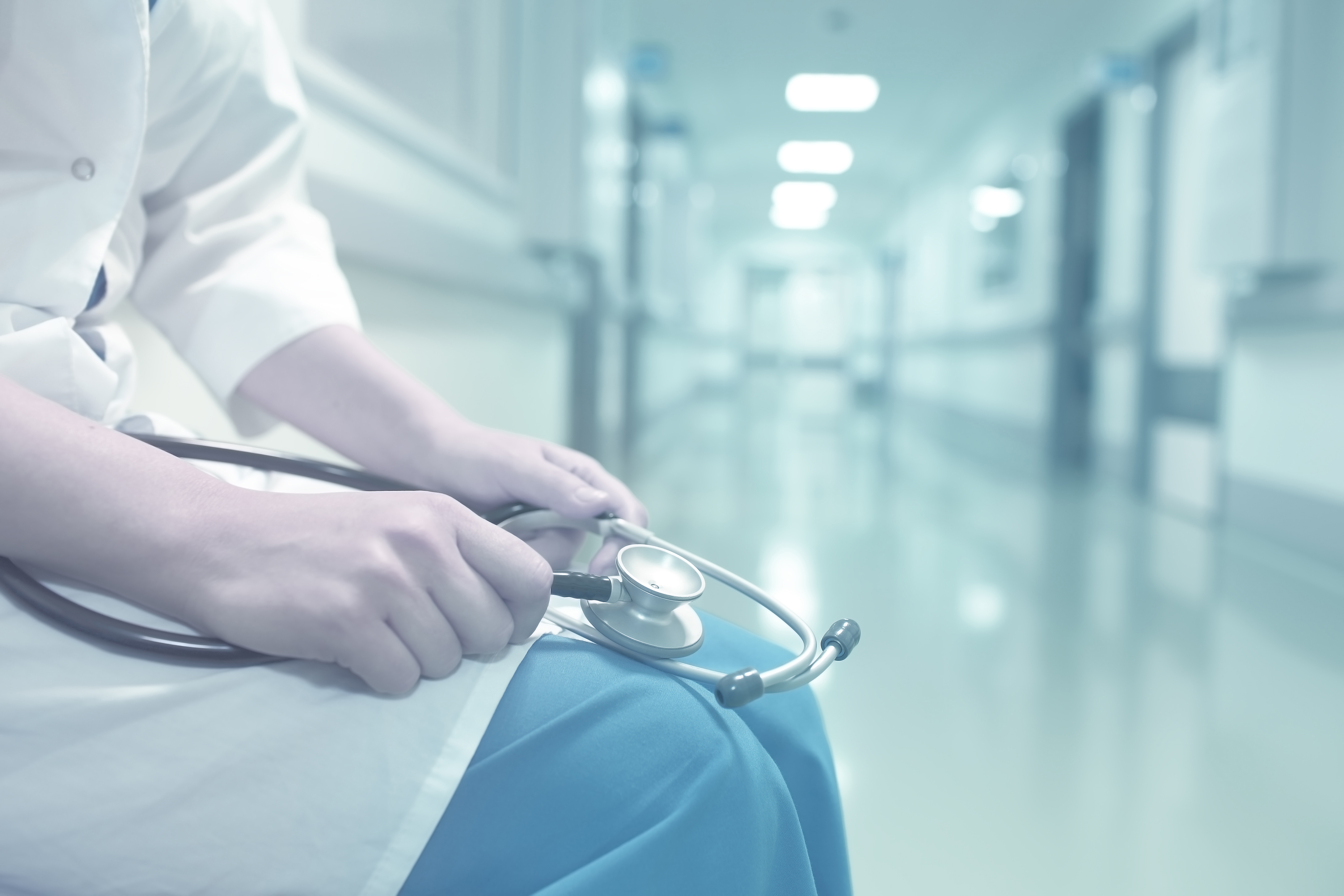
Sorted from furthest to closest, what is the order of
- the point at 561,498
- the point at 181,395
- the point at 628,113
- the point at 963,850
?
the point at 628,113 < the point at 181,395 < the point at 963,850 < the point at 561,498

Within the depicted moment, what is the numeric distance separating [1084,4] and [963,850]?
5.72 metres

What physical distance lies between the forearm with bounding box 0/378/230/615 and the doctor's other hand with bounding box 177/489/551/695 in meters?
0.01

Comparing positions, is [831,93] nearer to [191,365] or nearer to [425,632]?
[191,365]

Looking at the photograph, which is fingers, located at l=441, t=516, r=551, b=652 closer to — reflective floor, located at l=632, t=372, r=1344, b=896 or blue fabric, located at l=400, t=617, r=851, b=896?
blue fabric, located at l=400, t=617, r=851, b=896

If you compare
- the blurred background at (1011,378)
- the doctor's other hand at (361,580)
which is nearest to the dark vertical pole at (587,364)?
the blurred background at (1011,378)

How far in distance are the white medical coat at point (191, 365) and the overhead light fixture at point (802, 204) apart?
11.2 m

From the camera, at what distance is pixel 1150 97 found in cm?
456

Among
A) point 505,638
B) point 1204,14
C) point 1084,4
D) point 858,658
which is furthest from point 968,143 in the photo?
point 505,638

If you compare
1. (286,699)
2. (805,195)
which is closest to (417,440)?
(286,699)

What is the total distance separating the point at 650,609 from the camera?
1.81 ft

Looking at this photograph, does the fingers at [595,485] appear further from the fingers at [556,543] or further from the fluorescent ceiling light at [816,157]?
the fluorescent ceiling light at [816,157]

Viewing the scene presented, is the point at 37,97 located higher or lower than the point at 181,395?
higher

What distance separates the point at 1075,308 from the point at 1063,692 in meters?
4.83

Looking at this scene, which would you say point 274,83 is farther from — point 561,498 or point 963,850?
point 963,850
